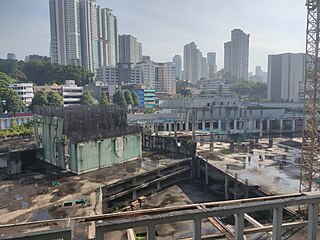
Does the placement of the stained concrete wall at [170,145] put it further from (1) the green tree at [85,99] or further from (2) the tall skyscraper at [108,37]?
(2) the tall skyscraper at [108,37]

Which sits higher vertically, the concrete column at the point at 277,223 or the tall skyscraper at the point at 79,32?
the tall skyscraper at the point at 79,32

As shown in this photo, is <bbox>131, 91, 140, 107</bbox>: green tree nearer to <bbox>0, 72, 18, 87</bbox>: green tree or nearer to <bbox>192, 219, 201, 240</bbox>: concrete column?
<bbox>0, 72, 18, 87</bbox>: green tree

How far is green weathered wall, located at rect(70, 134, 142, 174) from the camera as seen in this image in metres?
28.7

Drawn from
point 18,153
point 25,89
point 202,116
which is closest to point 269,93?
point 202,116

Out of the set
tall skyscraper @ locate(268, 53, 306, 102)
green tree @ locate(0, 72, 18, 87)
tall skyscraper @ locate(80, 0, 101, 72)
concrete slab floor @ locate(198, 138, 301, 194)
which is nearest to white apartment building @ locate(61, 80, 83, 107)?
green tree @ locate(0, 72, 18, 87)

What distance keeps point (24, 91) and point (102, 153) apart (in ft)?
171

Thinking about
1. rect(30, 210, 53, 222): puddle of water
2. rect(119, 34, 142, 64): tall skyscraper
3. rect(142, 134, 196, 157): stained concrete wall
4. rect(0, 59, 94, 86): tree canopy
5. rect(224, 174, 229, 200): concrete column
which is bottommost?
rect(224, 174, 229, 200): concrete column

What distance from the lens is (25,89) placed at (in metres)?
72.1

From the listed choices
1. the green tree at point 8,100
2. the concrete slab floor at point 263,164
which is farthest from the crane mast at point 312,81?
the green tree at point 8,100

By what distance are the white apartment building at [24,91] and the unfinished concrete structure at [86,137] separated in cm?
3988

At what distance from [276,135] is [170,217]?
5828 centimetres

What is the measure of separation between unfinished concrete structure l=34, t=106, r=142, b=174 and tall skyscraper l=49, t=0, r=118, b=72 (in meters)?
104

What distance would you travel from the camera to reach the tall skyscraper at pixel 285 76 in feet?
311

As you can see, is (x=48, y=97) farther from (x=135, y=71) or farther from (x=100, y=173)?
(x=135, y=71)
